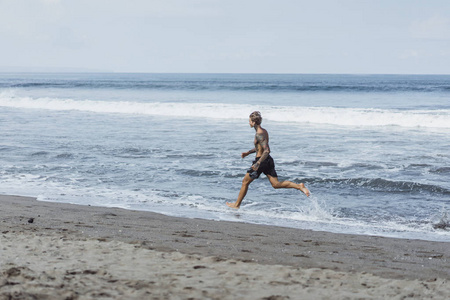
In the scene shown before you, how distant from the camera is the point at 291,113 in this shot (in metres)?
27.4

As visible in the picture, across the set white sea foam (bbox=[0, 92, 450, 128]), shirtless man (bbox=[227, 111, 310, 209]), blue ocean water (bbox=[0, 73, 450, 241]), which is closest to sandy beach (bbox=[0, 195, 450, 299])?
blue ocean water (bbox=[0, 73, 450, 241])

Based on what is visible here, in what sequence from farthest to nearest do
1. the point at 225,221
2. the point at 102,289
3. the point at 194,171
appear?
the point at 194,171 → the point at 225,221 → the point at 102,289

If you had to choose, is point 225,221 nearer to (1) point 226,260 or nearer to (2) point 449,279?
(1) point 226,260

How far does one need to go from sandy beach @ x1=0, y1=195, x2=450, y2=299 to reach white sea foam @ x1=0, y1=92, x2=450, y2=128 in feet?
59.4

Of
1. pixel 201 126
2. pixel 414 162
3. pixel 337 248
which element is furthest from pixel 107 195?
pixel 201 126

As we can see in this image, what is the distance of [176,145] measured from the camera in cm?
1531

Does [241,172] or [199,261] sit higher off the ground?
[199,261]

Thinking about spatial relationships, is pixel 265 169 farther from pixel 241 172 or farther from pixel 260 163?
pixel 241 172

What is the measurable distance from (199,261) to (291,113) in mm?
23194

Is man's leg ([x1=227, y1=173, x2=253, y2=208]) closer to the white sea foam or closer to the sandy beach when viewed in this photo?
the sandy beach

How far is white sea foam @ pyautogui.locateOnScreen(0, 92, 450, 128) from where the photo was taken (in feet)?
77.2

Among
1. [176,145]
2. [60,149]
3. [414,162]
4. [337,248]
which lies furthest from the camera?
[176,145]

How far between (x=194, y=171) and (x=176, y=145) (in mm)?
4140

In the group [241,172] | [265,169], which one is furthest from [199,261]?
[241,172]
